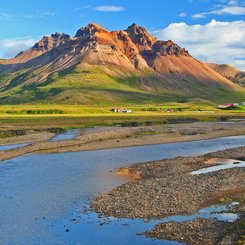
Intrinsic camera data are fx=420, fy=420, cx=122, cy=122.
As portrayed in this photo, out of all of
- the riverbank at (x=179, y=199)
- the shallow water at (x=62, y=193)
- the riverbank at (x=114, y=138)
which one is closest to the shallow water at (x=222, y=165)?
the riverbank at (x=179, y=199)

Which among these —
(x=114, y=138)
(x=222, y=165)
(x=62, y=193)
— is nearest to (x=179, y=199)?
(x=62, y=193)

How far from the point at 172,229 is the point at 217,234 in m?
3.58

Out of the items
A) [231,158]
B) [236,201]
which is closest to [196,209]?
[236,201]

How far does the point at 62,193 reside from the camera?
46.8 m

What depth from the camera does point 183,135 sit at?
362 ft

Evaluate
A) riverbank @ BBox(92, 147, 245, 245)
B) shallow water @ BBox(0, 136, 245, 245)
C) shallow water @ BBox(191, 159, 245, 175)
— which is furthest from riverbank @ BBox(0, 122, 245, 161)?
shallow water @ BBox(191, 159, 245, 175)

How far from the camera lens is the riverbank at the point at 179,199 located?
107 feet

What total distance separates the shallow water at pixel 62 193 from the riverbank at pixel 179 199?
205 cm

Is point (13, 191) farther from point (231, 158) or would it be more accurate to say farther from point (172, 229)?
point (231, 158)

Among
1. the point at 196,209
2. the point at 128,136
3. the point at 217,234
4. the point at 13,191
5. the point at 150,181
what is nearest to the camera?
the point at 217,234

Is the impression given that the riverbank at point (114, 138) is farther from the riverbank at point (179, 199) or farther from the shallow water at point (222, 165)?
the shallow water at point (222, 165)

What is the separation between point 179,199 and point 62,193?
1323 cm

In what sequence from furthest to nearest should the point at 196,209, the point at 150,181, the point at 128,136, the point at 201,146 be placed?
the point at 128,136 → the point at 201,146 → the point at 150,181 → the point at 196,209

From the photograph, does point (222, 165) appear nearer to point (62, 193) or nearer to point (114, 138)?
point (62, 193)
